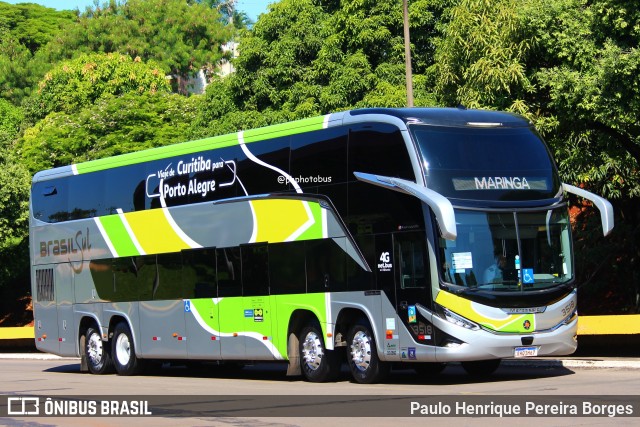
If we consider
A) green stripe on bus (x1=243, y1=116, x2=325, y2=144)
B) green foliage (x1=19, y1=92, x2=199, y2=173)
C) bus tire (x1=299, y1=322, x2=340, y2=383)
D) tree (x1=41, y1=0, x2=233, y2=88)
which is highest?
tree (x1=41, y1=0, x2=233, y2=88)

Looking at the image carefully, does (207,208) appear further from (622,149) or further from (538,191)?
(622,149)

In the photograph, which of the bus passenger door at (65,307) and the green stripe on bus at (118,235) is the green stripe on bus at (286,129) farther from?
the bus passenger door at (65,307)

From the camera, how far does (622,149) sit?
28.8 metres

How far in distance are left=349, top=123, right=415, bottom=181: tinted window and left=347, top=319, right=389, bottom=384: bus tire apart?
2466 millimetres

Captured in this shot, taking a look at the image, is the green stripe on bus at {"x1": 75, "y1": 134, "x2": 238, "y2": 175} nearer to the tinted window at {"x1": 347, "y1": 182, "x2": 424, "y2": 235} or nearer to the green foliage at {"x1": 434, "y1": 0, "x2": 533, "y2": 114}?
the tinted window at {"x1": 347, "y1": 182, "x2": 424, "y2": 235}

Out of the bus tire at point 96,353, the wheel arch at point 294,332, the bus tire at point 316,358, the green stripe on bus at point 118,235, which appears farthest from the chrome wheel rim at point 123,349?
the bus tire at point 316,358

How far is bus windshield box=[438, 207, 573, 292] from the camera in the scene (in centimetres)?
1711

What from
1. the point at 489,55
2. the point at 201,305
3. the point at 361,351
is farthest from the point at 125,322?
the point at 489,55

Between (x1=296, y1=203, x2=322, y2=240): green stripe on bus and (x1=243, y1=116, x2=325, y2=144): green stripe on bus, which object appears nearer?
(x1=296, y1=203, x2=322, y2=240): green stripe on bus

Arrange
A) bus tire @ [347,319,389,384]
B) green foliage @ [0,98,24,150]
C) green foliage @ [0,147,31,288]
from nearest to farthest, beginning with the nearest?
bus tire @ [347,319,389,384] < green foliage @ [0,147,31,288] < green foliage @ [0,98,24,150]

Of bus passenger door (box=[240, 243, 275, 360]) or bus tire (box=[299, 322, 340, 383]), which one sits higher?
bus passenger door (box=[240, 243, 275, 360])

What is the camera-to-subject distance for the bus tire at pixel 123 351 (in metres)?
24.6

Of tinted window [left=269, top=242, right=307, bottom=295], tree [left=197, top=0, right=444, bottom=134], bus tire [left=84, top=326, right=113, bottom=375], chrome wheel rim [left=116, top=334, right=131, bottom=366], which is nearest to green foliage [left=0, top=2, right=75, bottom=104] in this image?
tree [left=197, top=0, right=444, bottom=134]

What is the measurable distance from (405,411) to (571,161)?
16384 millimetres
